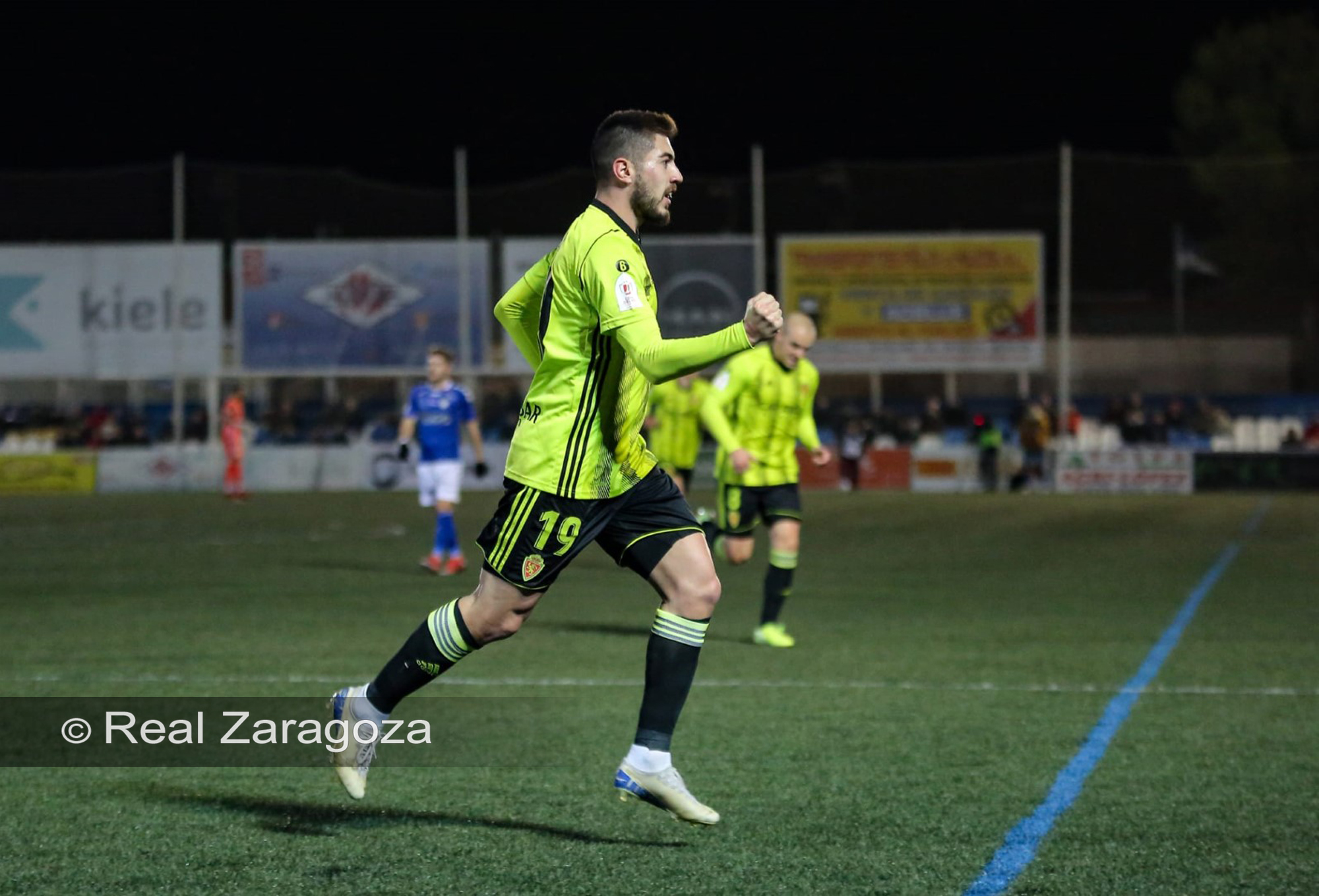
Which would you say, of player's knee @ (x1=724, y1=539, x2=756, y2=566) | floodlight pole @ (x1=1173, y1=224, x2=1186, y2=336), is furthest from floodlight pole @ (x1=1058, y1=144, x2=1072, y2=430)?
player's knee @ (x1=724, y1=539, x2=756, y2=566)

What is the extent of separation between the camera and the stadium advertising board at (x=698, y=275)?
38.3 m

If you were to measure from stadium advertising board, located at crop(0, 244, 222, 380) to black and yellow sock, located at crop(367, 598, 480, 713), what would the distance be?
33.2 meters

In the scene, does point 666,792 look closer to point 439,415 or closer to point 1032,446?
point 439,415

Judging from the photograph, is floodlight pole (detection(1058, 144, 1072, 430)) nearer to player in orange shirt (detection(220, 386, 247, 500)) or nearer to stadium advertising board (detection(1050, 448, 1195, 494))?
stadium advertising board (detection(1050, 448, 1195, 494))

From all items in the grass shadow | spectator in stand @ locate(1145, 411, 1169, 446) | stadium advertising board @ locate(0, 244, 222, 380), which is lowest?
the grass shadow

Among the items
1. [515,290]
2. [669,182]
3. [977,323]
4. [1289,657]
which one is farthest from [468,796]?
[977,323]

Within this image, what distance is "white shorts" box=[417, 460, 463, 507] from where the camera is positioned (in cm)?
1606

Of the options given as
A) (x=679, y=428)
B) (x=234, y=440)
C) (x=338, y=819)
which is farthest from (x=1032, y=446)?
(x=338, y=819)

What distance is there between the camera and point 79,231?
39.8 meters

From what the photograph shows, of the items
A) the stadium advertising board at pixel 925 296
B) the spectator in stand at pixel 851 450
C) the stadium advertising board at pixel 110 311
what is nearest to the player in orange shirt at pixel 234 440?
the stadium advertising board at pixel 110 311

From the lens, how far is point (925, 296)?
1556 inches

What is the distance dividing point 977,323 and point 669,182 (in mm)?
34818

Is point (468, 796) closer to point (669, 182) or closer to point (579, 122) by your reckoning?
point (669, 182)

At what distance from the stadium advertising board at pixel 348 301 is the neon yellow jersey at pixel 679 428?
20466 mm
